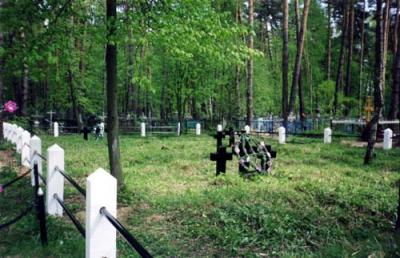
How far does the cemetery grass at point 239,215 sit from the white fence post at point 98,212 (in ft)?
5.44

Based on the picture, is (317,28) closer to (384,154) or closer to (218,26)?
(384,154)

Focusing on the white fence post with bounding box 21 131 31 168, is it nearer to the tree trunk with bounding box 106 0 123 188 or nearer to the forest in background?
the forest in background

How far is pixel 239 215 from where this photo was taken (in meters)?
6.72

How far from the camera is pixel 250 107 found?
26766 mm

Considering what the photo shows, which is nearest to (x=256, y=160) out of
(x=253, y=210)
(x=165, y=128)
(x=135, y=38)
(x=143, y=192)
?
(x=143, y=192)

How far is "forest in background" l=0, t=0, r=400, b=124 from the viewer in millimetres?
7305

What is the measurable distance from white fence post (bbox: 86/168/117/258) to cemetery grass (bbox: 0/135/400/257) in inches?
65.3

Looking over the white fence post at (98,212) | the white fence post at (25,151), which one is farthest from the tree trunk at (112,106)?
the white fence post at (25,151)

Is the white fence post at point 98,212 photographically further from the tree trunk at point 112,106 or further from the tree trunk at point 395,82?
the tree trunk at point 395,82

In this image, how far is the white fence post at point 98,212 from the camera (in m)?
3.73

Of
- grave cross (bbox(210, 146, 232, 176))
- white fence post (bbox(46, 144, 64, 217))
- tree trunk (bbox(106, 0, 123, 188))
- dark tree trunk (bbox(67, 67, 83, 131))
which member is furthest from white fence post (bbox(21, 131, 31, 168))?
dark tree trunk (bbox(67, 67, 83, 131))

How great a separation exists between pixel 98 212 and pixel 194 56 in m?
Answer: 22.0

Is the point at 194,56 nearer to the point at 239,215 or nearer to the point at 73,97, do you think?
the point at 73,97

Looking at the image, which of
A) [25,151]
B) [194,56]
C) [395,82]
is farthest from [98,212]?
[194,56]
